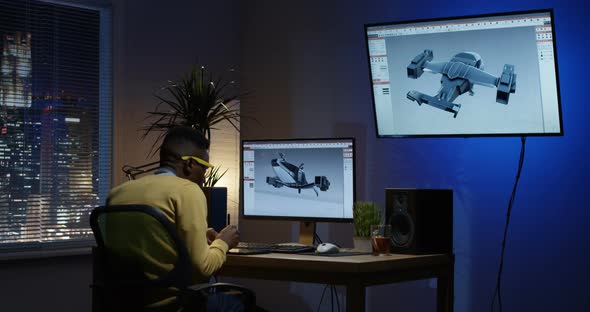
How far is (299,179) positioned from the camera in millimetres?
4121

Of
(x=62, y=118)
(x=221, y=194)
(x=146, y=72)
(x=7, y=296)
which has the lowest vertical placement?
(x=7, y=296)

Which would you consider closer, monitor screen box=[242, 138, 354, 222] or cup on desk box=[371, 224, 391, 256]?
cup on desk box=[371, 224, 391, 256]

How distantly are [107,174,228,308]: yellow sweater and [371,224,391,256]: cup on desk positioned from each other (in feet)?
3.32

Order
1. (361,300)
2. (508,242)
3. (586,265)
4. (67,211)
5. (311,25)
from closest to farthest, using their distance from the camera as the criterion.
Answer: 1. (361,300)
2. (586,265)
3. (508,242)
4. (67,211)
5. (311,25)

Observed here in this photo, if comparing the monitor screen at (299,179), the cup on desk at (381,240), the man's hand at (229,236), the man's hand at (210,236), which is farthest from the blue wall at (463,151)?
the man's hand at (229,236)

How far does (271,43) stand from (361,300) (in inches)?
102

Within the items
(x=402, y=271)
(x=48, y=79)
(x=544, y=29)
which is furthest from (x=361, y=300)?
(x=48, y=79)

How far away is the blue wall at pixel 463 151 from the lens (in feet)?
13.1

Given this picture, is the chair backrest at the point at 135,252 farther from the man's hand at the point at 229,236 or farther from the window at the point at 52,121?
the window at the point at 52,121

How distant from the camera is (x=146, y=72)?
5.15m

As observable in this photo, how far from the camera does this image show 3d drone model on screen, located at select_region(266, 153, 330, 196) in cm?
407

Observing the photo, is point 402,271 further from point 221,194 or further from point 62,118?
point 62,118

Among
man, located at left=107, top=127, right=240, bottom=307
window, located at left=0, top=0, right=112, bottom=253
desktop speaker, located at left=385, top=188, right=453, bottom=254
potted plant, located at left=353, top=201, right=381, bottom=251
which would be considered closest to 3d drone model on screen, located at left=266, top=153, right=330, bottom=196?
potted plant, located at left=353, top=201, right=381, bottom=251

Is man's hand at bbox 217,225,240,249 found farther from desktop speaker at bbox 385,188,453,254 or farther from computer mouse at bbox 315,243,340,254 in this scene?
desktop speaker at bbox 385,188,453,254
